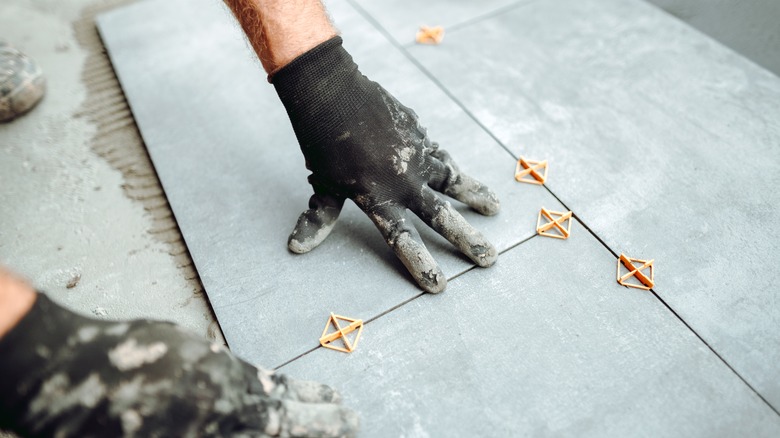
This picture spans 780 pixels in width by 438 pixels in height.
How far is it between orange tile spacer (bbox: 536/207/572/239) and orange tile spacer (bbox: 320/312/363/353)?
644 millimetres

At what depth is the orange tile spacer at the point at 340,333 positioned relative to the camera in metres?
1.44

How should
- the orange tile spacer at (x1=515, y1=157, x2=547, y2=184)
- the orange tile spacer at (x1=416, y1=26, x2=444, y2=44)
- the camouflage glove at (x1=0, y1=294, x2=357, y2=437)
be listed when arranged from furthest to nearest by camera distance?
1. the orange tile spacer at (x1=416, y1=26, x2=444, y2=44)
2. the orange tile spacer at (x1=515, y1=157, x2=547, y2=184)
3. the camouflage glove at (x1=0, y1=294, x2=357, y2=437)

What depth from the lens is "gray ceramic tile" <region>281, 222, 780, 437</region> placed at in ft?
4.16

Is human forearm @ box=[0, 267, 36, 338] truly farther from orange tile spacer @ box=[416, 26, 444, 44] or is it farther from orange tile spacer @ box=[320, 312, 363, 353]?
orange tile spacer @ box=[416, 26, 444, 44]

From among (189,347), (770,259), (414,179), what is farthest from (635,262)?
(189,347)

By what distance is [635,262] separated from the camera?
1558 millimetres

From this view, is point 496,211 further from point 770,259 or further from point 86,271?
point 86,271

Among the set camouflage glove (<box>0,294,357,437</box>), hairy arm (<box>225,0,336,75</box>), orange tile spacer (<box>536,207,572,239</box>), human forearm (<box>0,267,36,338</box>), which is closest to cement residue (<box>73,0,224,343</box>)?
camouflage glove (<box>0,294,357,437</box>)

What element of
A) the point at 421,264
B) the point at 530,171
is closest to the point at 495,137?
the point at 530,171

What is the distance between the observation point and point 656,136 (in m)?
1.90

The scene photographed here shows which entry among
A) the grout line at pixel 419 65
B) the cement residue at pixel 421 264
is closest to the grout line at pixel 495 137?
the grout line at pixel 419 65

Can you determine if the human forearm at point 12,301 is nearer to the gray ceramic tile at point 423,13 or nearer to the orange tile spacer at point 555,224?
the orange tile spacer at point 555,224

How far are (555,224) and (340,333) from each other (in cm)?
75

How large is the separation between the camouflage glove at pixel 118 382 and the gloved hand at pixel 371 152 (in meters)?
0.61
